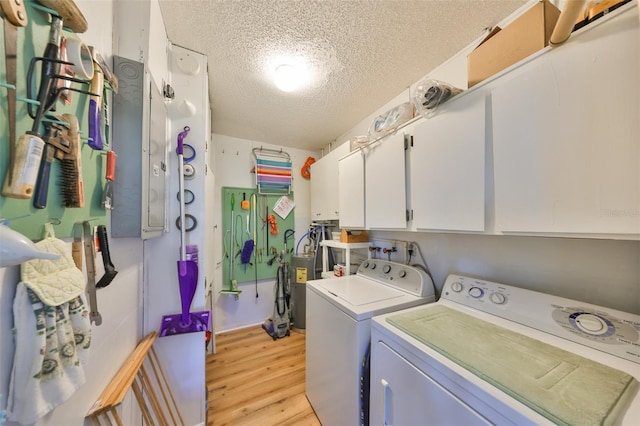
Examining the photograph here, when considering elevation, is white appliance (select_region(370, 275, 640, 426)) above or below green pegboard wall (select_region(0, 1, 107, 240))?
below

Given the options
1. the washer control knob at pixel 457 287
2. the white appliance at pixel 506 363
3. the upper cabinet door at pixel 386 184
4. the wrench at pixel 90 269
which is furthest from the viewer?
the upper cabinet door at pixel 386 184

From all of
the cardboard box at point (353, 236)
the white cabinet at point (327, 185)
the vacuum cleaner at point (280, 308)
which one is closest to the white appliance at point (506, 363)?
the cardboard box at point (353, 236)

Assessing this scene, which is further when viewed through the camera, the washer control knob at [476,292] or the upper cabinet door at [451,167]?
the washer control knob at [476,292]

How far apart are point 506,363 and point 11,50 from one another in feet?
5.30

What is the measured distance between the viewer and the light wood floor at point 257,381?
62.9 inches

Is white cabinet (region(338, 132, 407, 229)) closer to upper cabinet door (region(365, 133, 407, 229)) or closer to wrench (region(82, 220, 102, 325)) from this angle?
upper cabinet door (region(365, 133, 407, 229))

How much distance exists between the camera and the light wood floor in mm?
1598

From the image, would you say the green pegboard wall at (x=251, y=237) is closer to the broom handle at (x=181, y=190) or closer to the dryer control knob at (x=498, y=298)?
the broom handle at (x=181, y=190)

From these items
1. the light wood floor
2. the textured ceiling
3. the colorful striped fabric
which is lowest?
the light wood floor

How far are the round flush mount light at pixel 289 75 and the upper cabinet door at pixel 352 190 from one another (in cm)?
76

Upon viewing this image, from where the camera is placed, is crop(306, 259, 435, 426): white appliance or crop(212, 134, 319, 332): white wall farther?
crop(212, 134, 319, 332): white wall

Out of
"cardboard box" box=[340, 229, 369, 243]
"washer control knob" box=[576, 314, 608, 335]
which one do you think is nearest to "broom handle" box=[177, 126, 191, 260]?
"cardboard box" box=[340, 229, 369, 243]

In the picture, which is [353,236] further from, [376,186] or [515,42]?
[515,42]

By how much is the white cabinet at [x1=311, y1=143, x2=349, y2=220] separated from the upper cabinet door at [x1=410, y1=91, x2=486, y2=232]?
1.06 metres
